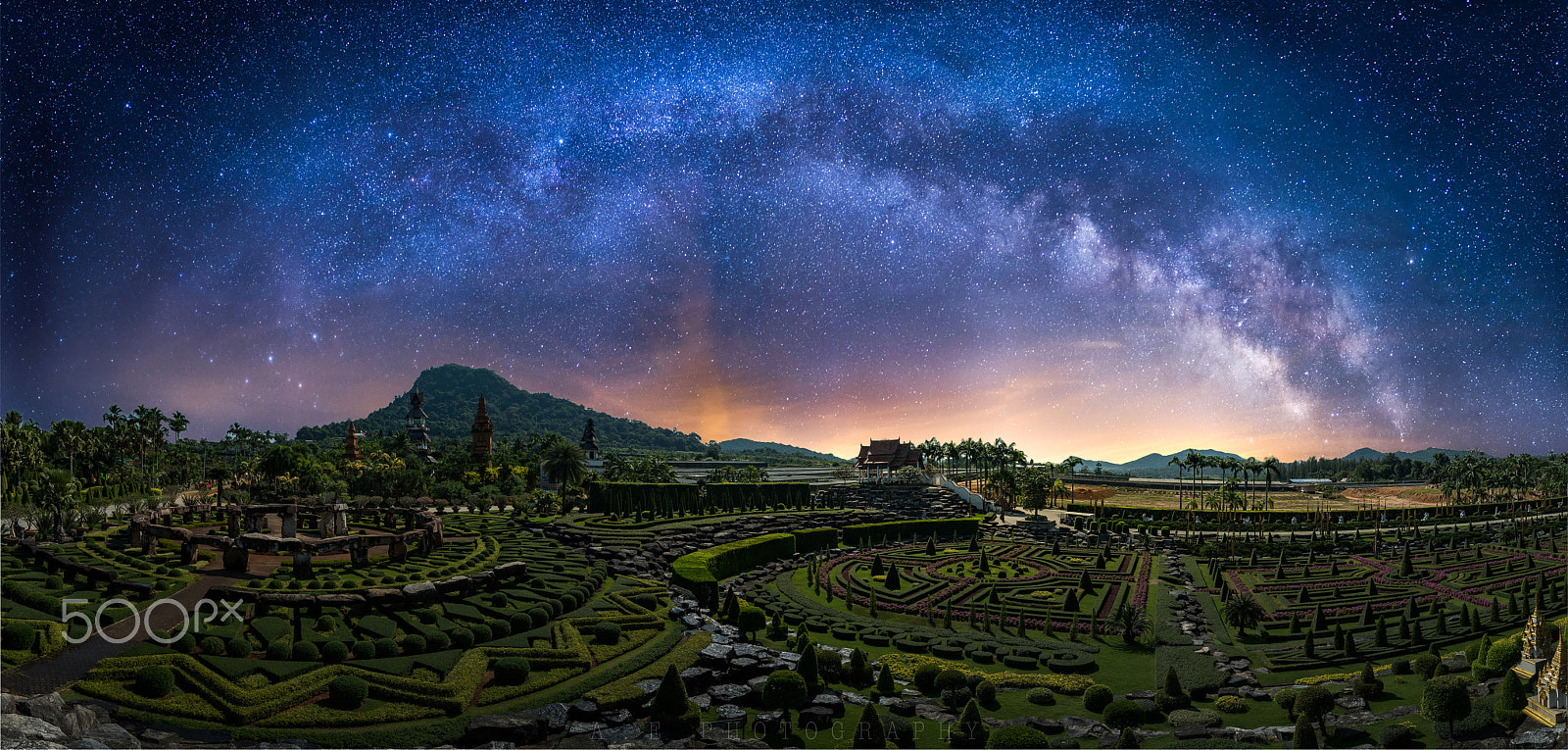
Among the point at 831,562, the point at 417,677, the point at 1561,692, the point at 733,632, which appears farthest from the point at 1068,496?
the point at 417,677

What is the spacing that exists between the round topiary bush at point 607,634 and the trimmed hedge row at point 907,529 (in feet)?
136

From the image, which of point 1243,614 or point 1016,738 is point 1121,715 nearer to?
point 1016,738

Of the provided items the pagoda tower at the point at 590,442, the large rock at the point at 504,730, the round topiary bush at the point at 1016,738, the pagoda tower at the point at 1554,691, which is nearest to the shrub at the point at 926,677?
the round topiary bush at the point at 1016,738

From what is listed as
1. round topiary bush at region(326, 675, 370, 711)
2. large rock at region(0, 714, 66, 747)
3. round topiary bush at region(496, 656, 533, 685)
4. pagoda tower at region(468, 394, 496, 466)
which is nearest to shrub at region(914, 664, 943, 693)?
round topiary bush at region(496, 656, 533, 685)

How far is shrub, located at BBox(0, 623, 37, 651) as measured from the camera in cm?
1875

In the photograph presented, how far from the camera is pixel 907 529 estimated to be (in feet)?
230

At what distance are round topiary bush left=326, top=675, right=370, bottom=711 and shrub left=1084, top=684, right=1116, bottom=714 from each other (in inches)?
945

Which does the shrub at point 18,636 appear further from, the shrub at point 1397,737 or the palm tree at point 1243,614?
the palm tree at point 1243,614

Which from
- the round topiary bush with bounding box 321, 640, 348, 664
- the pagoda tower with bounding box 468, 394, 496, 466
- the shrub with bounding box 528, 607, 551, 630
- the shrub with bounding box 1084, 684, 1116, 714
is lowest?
the shrub with bounding box 1084, 684, 1116, 714

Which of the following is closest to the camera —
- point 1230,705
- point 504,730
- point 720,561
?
point 504,730

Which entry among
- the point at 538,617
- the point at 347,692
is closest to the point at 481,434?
the point at 538,617

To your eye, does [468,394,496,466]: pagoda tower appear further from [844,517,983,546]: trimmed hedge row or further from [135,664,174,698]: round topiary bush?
[135,664,174,698]: round topiary bush

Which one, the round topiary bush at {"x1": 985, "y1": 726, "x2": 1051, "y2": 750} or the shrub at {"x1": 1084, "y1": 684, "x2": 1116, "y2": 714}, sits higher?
the round topiary bush at {"x1": 985, "y1": 726, "x2": 1051, "y2": 750}

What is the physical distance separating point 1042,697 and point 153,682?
92.9 ft
